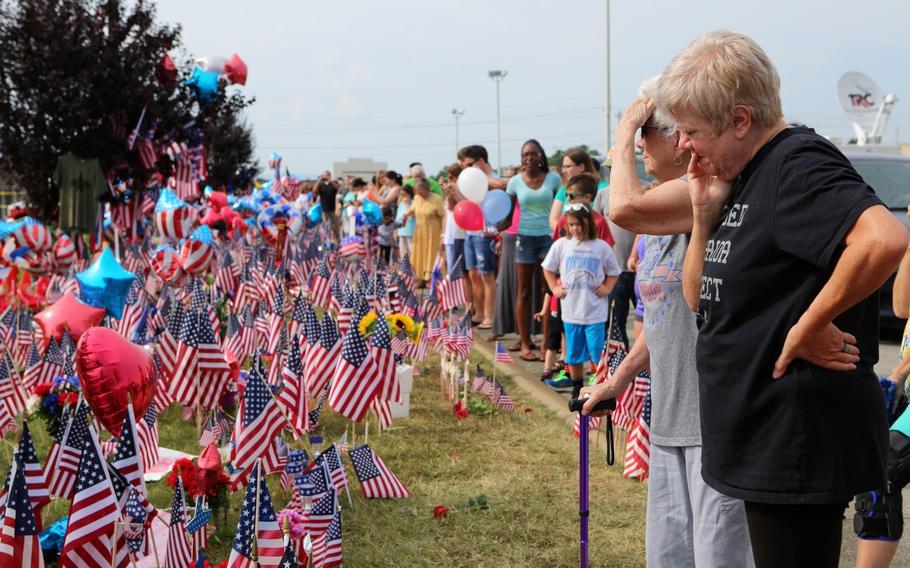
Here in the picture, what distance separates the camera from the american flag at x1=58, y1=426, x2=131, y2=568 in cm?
287

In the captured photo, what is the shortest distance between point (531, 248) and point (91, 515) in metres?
6.26

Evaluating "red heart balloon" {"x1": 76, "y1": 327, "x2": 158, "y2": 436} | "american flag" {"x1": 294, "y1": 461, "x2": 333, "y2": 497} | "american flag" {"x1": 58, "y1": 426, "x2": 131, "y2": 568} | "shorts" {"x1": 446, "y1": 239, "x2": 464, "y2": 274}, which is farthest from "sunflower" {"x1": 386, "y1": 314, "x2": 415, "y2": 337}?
"american flag" {"x1": 58, "y1": 426, "x2": 131, "y2": 568}

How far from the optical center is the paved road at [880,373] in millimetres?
4059

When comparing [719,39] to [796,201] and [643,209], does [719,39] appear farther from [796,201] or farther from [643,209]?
[643,209]

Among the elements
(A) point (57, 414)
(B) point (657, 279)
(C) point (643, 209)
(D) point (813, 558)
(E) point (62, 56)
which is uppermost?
(E) point (62, 56)

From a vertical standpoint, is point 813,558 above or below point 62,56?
below

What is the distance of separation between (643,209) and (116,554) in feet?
6.39

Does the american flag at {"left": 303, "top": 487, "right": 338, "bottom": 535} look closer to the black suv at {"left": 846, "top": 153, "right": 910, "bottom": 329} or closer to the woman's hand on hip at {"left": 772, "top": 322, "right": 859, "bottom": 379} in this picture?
the woman's hand on hip at {"left": 772, "top": 322, "right": 859, "bottom": 379}

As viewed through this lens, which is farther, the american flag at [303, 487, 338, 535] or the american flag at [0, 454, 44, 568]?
the american flag at [303, 487, 338, 535]

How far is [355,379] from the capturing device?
16.0 ft

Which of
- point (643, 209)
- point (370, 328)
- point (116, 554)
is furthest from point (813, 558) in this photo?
point (370, 328)

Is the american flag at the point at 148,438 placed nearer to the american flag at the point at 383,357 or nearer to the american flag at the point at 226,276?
the american flag at the point at 383,357

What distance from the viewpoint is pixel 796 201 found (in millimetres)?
1823

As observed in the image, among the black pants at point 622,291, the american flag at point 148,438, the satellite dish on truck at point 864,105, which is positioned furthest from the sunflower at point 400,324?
the satellite dish on truck at point 864,105
